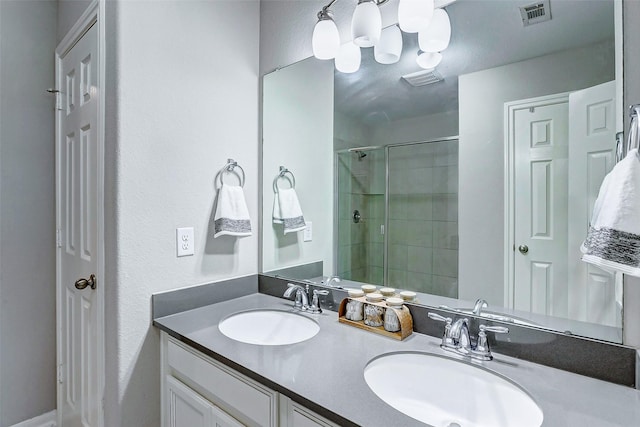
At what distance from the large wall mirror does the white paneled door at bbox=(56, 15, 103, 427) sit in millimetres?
899

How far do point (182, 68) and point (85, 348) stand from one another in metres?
1.34

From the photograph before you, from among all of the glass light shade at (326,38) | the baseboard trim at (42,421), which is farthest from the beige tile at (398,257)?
the baseboard trim at (42,421)

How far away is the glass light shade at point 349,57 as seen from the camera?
138 cm

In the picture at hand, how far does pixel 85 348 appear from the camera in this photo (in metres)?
1.53

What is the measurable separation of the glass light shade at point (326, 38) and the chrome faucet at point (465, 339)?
3.58 feet

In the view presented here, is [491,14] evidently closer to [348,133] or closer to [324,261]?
[348,133]

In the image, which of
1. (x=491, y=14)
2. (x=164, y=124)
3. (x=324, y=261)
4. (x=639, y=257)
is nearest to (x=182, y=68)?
(x=164, y=124)

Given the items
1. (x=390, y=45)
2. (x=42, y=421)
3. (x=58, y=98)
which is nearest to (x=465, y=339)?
(x=390, y=45)

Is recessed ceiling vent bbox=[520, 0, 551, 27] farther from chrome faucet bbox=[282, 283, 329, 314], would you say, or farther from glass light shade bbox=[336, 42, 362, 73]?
chrome faucet bbox=[282, 283, 329, 314]

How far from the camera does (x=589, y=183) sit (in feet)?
2.95

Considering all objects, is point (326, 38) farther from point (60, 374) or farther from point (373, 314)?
point (60, 374)

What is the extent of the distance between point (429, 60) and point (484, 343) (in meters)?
0.96

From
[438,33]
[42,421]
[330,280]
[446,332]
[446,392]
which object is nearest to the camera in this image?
[446,392]

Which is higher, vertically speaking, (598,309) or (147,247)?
(147,247)
